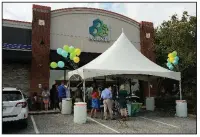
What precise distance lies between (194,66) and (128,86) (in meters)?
6.10

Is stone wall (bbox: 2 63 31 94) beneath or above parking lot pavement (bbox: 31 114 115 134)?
above

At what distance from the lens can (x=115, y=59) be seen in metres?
12.8

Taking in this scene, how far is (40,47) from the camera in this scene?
1719cm

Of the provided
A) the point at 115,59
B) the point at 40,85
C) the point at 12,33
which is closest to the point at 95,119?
the point at 115,59

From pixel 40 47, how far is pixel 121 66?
704 centimetres

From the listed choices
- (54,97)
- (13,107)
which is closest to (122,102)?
(13,107)

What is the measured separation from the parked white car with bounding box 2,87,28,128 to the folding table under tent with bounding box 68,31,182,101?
Result: 3277 millimetres

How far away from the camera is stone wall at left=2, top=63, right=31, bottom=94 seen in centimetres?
1641

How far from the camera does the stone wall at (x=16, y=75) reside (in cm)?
1641

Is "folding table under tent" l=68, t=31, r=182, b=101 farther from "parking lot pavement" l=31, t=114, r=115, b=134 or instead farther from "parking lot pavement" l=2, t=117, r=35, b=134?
"parking lot pavement" l=2, t=117, r=35, b=134

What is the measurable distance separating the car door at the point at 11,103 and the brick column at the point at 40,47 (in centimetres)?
801

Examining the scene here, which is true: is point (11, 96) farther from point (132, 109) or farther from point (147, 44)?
point (147, 44)

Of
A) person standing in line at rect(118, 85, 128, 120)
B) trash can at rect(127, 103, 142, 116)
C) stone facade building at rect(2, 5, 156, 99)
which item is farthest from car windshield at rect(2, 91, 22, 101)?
stone facade building at rect(2, 5, 156, 99)

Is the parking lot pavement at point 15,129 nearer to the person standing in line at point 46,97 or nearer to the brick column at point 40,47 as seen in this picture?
the person standing in line at point 46,97
